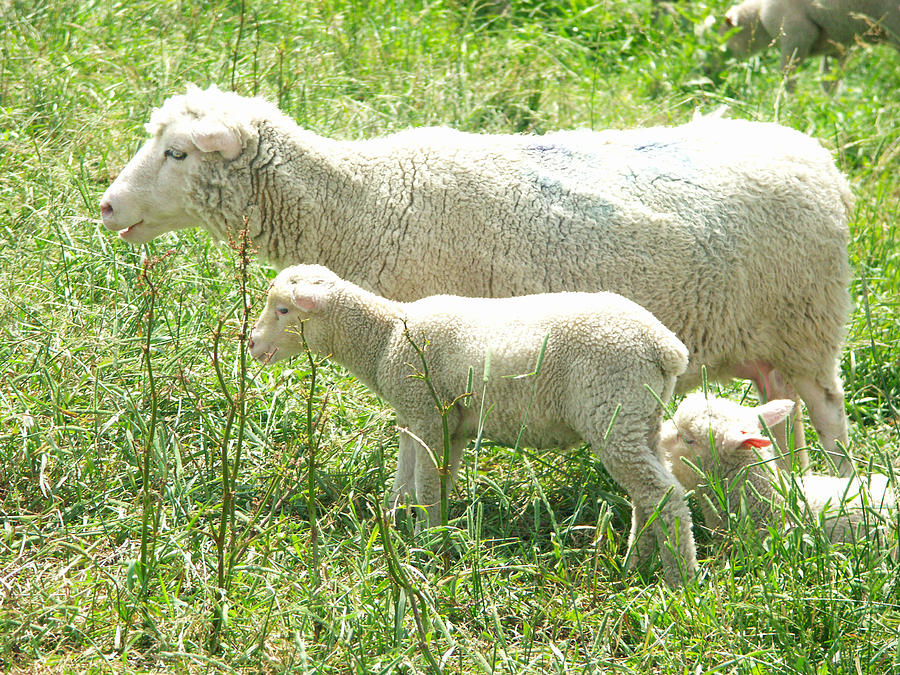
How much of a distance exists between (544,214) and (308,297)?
0.99 meters

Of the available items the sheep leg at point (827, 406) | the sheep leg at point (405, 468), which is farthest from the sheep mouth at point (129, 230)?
the sheep leg at point (827, 406)

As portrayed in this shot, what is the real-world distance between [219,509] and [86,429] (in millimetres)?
669

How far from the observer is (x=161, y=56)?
620 centimetres

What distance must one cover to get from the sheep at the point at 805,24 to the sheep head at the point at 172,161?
490cm

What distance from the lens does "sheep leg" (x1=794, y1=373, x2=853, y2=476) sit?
4.20 m

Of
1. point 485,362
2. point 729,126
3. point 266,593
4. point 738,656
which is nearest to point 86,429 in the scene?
point 266,593

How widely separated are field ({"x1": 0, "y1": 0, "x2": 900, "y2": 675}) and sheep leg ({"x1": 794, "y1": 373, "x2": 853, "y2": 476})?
0.50 feet

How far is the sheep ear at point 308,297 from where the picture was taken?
3.42m

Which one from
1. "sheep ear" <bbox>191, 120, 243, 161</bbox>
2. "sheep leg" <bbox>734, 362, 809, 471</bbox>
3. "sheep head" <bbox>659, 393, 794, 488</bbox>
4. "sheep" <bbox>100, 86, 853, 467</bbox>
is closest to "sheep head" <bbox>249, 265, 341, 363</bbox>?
"sheep" <bbox>100, 86, 853, 467</bbox>

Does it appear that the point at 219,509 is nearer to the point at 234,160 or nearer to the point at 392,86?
the point at 234,160

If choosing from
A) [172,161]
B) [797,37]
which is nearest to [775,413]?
[172,161]

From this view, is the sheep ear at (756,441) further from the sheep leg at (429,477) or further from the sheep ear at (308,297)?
the sheep ear at (308,297)

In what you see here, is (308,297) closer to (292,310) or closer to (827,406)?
(292,310)

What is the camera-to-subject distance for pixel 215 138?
3.88 meters
